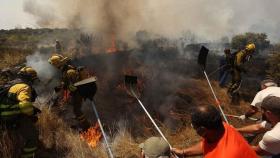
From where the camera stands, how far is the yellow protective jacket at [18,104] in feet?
17.6

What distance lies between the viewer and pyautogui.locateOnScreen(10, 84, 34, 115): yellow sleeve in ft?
17.5

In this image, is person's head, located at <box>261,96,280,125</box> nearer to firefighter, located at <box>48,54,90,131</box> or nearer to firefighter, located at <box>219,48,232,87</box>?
firefighter, located at <box>48,54,90,131</box>

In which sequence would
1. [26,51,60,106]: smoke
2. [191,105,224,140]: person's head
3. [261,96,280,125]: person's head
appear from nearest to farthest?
[191,105,224,140]: person's head → [261,96,280,125]: person's head → [26,51,60,106]: smoke

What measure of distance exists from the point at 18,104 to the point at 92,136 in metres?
2.38

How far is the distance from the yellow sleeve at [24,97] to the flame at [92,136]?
171 cm

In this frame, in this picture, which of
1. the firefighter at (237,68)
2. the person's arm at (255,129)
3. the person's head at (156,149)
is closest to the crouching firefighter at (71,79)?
the person's arm at (255,129)

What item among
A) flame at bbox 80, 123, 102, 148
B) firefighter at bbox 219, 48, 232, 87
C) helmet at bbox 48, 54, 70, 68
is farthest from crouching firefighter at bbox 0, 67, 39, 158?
firefighter at bbox 219, 48, 232, 87

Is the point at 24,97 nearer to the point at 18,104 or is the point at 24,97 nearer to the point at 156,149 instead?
the point at 18,104

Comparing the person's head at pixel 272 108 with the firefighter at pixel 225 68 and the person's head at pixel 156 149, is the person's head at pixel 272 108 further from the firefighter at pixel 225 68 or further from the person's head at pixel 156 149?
the firefighter at pixel 225 68

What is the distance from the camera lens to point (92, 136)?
7453 mm

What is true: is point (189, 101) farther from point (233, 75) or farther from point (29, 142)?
point (29, 142)

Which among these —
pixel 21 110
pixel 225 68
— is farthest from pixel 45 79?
pixel 21 110

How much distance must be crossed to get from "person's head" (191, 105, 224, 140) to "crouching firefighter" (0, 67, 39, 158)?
3289 millimetres

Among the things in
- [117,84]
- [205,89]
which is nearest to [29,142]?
[117,84]
